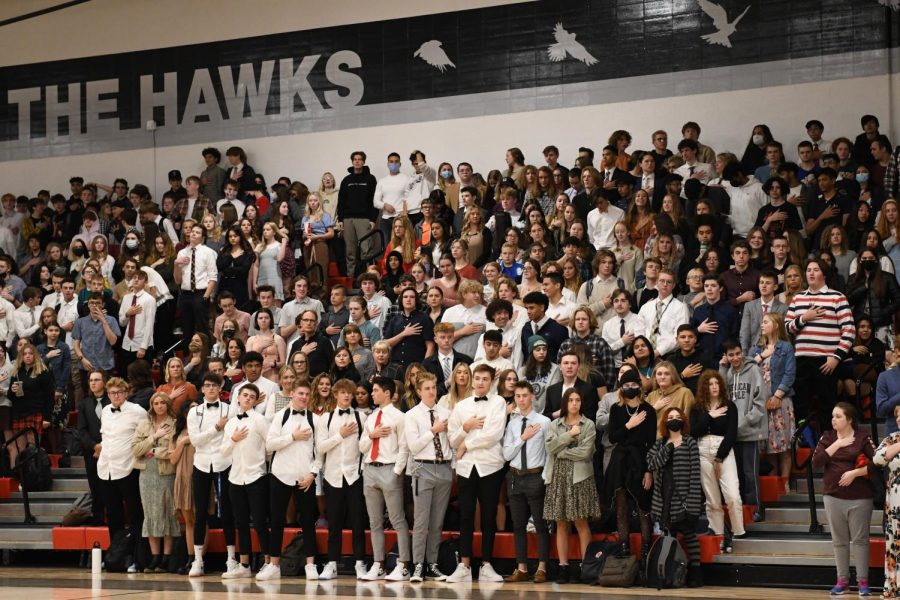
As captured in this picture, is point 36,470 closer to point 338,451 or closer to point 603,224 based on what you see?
point 338,451

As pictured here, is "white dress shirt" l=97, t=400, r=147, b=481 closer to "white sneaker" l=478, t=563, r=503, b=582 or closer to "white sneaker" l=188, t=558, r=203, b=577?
"white sneaker" l=188, t=558, r=203, b=577

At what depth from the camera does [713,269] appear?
13.3 m

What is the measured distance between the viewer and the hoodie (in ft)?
35.9

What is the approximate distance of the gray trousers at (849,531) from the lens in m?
9.60

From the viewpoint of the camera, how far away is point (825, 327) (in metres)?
11.8

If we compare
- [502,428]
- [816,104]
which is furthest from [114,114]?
[502,428]

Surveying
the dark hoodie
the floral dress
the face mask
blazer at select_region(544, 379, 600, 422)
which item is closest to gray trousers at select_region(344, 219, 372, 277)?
the dark hoodie

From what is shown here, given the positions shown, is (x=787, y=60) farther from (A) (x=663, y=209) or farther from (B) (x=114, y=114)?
(B) (x=114, y=114)

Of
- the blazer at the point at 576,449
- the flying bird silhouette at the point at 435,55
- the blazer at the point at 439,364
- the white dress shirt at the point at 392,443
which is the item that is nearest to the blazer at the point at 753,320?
the blazer at the point at 576,449

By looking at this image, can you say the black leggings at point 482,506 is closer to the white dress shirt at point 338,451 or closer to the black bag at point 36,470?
the white dress shirt at point 338,451

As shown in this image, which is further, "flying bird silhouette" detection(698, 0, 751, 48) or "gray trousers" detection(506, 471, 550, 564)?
"flying bird silhouette" detection(698, 0, 751, 48)

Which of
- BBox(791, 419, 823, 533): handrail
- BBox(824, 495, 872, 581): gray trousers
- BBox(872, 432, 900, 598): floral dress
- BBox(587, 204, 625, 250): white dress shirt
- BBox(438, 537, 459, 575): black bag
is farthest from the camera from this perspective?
BBox(587, 204, 625, 250): white dress shirt

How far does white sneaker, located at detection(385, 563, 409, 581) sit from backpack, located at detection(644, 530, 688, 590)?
214 cm

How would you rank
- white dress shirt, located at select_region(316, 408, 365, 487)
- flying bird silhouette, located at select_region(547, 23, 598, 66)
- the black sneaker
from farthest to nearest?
flying bird silhouette, located at select_region(547, 23, 598, 66)
white dress shirt, located at select_region(316, 408, 365, 487)
the black sneaker
